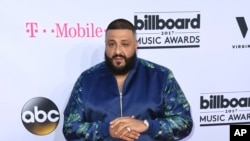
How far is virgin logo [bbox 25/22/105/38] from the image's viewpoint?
1548 millimetres

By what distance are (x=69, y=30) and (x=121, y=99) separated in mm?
351

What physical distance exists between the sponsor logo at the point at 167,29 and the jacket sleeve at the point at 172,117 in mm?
140

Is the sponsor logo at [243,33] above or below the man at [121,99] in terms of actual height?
above

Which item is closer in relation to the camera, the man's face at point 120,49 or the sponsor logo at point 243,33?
the man's face at point 120,49

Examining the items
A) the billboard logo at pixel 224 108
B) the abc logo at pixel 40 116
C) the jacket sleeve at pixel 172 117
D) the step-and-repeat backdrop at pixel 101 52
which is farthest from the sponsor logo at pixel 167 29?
the abc logo at pixel 40 116

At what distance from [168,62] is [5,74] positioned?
0.67 metres

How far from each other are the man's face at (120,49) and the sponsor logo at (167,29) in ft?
0.18

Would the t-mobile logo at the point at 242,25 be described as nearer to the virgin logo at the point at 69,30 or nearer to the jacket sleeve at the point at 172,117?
the jacket sleeve at the point at 172,117

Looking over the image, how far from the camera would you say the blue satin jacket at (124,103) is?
1.58 metres

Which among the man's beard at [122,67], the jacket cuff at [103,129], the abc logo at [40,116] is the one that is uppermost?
the man's beard at [122,67]

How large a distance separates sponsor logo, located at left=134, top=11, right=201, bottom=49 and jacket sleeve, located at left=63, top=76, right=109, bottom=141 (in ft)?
1.06

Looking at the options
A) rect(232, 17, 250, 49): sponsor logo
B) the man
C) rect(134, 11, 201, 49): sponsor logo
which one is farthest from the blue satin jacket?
rect(232, 17, 250, 49): sponsor logo

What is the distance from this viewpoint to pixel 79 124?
158 cm

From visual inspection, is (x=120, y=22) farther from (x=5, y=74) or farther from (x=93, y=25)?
(x=5, y=74)
